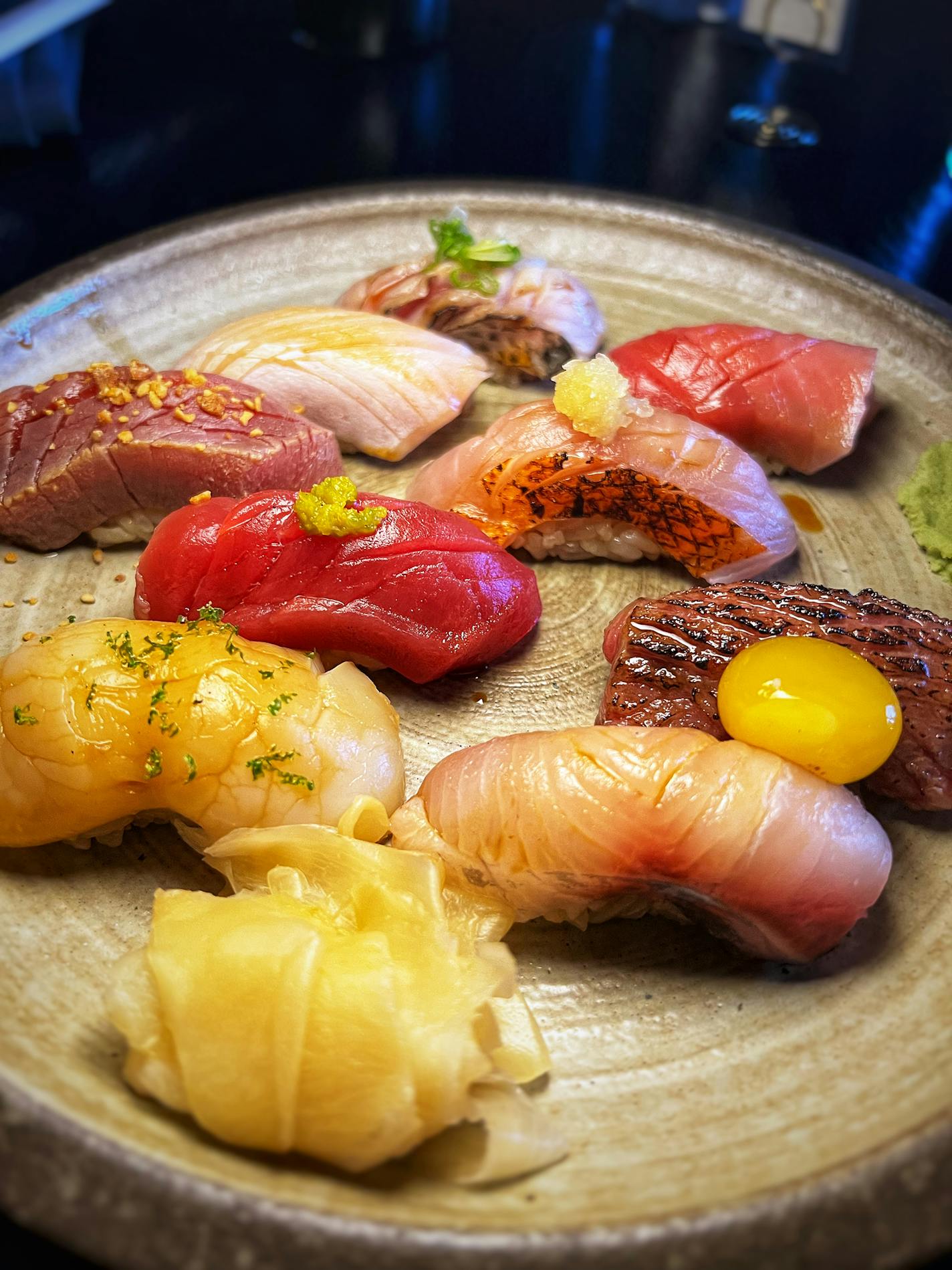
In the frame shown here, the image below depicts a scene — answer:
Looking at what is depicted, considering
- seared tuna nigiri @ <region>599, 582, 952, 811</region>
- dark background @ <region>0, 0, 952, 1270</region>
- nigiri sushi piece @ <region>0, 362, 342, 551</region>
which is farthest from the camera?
dark background @ <region>0, 0, 952, 1270</region>

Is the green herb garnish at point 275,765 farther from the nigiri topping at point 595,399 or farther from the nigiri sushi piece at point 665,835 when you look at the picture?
the nigiri topping at point 595,399

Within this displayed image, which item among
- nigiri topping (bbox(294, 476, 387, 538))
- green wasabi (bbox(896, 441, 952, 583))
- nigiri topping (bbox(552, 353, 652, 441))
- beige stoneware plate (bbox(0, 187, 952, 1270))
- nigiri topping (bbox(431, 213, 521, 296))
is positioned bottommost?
beige stoneware plate (bbox(0, 187, 952, 1270))

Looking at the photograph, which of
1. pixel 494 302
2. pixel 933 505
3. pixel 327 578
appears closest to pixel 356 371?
pixel 494 302

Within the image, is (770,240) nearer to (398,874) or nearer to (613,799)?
(613,799)

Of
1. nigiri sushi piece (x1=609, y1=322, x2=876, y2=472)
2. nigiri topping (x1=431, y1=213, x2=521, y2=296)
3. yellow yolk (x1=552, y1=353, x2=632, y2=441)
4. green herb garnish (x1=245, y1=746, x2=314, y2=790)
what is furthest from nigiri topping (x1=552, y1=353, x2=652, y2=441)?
green herb garnish (x1=245, y1=746, x2=314, y2=790)

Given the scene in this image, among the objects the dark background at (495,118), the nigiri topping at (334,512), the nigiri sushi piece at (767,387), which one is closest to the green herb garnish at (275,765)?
the nigiri topping at (334,512)

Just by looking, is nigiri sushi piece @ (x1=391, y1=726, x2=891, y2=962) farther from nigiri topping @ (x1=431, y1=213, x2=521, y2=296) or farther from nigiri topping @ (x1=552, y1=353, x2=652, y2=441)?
nigiri topping @ (x1=431, y1=213, x2=521, y2=296)
